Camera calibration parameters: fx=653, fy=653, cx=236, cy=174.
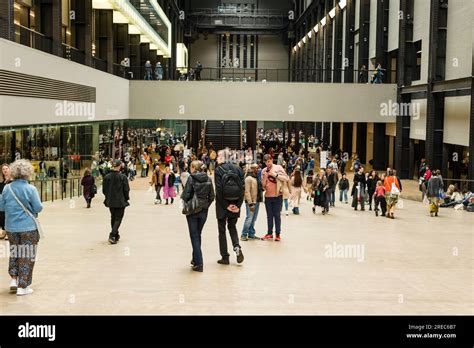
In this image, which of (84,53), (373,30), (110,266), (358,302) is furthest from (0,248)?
(373,30)

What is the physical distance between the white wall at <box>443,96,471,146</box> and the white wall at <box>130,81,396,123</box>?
8.16 m

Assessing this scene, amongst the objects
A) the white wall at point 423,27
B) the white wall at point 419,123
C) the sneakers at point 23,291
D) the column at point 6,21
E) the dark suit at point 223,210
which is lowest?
the sneakers at point 23,291

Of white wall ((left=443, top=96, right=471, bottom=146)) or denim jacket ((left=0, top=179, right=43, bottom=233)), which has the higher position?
white wall ((left=443, top=96, right=471, bottom=146))

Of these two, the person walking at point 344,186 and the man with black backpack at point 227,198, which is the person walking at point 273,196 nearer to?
the man with black backpack at point 227,198

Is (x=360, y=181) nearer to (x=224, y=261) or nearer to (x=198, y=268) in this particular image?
(x=224, y=261)

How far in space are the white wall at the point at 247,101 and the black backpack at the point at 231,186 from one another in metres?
27.3

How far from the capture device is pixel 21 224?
7.46 m

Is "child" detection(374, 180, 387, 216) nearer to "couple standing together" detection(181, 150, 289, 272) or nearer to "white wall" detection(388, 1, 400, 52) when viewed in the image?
"couple standing together" detection(181, 150, 289, 272)

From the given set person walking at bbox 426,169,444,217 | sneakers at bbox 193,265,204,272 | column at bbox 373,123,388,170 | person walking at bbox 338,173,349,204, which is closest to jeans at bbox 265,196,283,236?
sneakers at bbox 193,265,204,272

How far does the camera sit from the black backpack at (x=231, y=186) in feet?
31.7

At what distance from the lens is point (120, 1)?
101 ft

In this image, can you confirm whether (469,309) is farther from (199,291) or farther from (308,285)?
(199,291)

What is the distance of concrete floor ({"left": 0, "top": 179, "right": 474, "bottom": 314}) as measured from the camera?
7.19m

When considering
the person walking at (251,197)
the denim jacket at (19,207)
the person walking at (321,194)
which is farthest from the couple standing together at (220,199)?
the person walking at (321,194)
